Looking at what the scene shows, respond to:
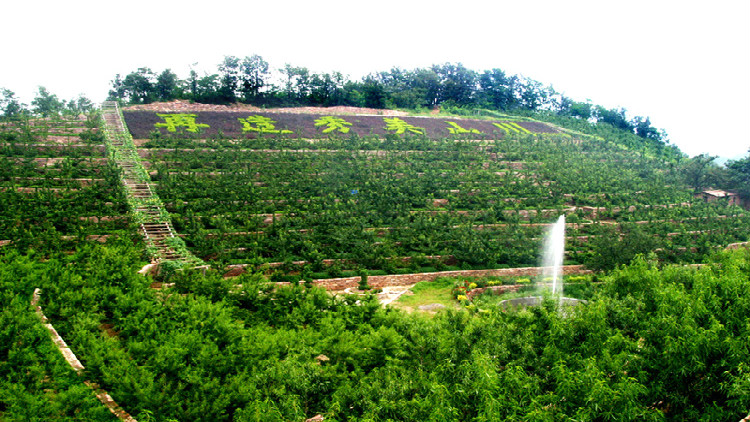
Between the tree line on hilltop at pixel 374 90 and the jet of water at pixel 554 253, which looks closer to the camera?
the jet of water at pixel 554 253

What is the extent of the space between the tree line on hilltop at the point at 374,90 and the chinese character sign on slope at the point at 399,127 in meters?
4.27

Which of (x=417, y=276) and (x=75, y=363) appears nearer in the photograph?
(x=75, y=363)

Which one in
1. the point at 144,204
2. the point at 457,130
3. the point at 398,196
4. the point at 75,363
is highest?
the point at 457,130

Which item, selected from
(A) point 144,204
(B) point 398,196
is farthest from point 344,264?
(A) point 144,204

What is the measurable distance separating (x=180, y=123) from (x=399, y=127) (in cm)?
1240

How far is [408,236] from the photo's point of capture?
1734cm

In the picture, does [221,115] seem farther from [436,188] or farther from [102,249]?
[102,249]

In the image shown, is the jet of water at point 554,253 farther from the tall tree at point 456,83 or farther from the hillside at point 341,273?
the tall tree at point 456,83

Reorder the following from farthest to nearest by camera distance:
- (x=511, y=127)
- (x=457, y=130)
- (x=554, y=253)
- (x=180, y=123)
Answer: (x=511, y=127) < (x=457, y=130) < (x=180, y=123) < (x=554, y=253)

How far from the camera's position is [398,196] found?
66.0 feet

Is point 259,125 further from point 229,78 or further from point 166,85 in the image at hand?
point 166,85

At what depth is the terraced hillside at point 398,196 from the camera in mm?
16031

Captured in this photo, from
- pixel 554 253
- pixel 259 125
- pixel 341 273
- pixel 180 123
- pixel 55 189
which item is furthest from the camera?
pixel 259 125

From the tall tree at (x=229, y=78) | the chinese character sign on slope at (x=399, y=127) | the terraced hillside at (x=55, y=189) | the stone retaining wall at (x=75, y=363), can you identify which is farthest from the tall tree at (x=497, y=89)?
the stone retaining wall at (x=75, y=363)
